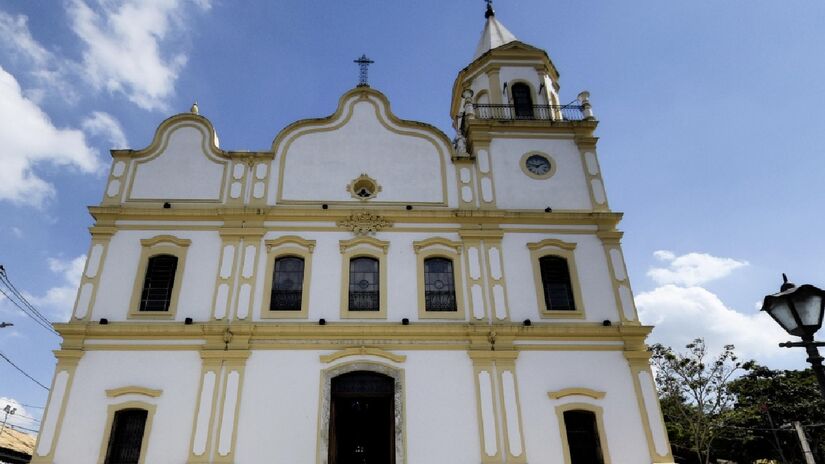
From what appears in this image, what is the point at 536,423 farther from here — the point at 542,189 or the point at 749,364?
the point at 749,364

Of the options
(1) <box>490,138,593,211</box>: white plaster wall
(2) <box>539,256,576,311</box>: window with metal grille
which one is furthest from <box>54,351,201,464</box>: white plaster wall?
(1) <box>490,138,593,211</box>: white plaster wall

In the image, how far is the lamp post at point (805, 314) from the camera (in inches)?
211

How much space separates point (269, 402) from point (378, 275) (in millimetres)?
4209

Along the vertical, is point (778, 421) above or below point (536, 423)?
above

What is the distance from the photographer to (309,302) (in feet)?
46.5

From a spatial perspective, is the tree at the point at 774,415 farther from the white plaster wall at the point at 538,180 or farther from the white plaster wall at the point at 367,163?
the white plaster wall at the point at 367,163

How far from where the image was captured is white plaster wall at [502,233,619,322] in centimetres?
1453

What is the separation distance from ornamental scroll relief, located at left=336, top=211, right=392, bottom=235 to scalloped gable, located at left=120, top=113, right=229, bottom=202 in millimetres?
3796

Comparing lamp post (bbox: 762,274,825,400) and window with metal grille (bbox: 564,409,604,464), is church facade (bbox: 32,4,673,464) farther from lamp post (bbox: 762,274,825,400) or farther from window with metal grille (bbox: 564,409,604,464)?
lamp post (bbox: 762,274,825,400)

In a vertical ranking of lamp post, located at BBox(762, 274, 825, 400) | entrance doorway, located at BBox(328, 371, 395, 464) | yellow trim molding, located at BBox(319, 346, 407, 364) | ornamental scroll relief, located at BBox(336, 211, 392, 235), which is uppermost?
ornamental scroll relief, located at BBox(336, 211, 392, 235)

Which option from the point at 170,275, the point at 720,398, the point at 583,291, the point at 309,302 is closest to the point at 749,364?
the point at 720,398

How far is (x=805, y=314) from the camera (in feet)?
17.7

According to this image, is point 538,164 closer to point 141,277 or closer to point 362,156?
point 362,156

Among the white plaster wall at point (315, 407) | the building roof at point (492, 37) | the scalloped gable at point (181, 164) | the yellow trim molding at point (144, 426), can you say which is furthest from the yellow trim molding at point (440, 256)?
the building roof at point (492, 37)
